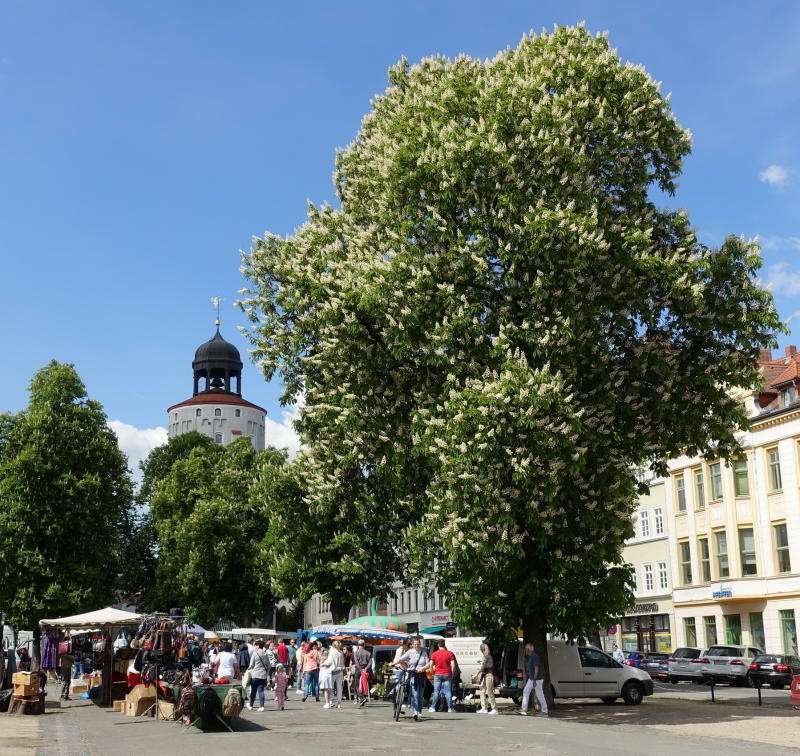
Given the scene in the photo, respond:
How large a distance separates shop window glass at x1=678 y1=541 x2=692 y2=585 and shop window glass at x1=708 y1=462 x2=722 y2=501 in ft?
14.1

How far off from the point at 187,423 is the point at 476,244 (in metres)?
118

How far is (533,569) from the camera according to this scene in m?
25.2

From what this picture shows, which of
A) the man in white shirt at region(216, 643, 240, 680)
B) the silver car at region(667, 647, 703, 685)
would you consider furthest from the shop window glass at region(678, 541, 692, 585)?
the man in white shirt at region(216, 643, 240, 680)

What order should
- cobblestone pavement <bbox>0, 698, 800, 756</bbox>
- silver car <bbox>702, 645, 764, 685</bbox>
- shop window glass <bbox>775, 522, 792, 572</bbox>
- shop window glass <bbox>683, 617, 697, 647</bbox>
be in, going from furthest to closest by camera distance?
shop window glass <bbox>683, 617, 697, 647</bbox> → shop window glass <bbox>775, 522, 792, 572</bbox> → silver car <bbox>702, 645, 764, 685</bbox> → cobblestone pavement <bbox>0, 698, 800, 756</bbox>

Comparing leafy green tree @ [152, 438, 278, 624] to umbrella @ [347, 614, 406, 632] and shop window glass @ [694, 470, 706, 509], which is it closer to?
umbrella @ [347, 614, 406, 632]

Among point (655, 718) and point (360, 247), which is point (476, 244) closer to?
point (360, 247)

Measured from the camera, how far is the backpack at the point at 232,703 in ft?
68.2

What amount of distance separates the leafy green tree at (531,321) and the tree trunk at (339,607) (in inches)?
731

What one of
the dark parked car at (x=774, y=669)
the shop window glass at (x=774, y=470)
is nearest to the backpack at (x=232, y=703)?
the dark parked car at (x=774, y=669)

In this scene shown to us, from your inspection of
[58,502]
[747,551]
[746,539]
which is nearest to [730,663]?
[747,551]

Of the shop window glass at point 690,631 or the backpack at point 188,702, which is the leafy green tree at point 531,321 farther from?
the shop window glass at point 690,631

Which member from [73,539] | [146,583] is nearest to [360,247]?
[73,539]

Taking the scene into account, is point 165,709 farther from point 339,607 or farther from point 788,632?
point 788,632

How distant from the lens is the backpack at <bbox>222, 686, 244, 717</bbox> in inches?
819
